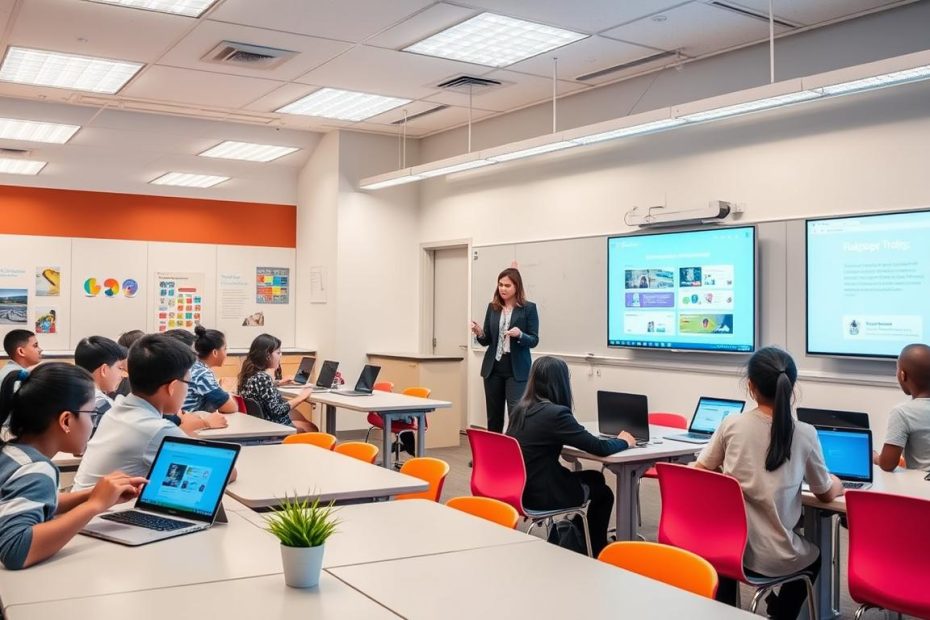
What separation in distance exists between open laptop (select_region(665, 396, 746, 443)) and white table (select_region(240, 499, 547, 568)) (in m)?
2.31

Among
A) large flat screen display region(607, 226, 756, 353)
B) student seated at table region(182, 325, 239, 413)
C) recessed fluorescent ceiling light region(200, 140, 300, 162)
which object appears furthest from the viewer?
recessed fluorescent ceiling light region(200, 140, 300, 162)

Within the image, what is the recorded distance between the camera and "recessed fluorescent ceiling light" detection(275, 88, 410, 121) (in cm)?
809

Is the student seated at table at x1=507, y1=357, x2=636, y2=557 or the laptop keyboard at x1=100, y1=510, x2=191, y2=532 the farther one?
the student seated at table at x1=507, y1=357, x2=636, y2=557

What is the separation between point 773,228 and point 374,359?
4.93 m

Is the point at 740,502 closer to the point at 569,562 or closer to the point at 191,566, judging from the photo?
the point at 569,562

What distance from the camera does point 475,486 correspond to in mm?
4496

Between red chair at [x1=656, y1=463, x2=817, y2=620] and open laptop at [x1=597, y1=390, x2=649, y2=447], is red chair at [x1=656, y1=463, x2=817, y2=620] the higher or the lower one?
the lower one

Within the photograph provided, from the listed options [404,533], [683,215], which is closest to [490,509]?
[404,533]

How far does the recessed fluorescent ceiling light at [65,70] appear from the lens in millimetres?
6836

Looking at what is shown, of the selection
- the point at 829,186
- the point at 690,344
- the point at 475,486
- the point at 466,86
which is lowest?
the point at 475,486

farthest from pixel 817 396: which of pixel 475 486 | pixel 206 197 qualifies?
pixel 206 197

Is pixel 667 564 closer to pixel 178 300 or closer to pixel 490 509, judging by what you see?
pixel 490 509

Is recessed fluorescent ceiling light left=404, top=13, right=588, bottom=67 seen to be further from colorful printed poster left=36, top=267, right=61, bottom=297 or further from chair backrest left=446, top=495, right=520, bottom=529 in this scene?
colorful printed poster left=36, top=267, right=61, bottom=297

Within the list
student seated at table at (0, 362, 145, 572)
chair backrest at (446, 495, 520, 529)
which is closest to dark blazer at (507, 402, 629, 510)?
chair backrest at (446, 495, 520, 529)
